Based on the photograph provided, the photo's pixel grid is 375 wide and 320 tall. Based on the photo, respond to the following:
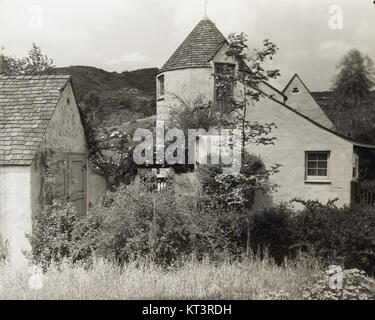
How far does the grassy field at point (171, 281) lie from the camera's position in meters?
6.38

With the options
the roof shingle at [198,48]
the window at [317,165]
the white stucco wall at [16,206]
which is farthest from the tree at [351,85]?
the white stucco wall at [16,206]

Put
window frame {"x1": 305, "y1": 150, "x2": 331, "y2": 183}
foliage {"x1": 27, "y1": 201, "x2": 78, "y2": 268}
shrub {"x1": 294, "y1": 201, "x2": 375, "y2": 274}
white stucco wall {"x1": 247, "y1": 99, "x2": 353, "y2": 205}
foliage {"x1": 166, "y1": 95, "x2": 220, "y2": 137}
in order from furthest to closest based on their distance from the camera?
foliage {"x1": 166, "y1": 95, "x2": 220, "y2": 137}, window frame {"x1": 305, "y1": 150, "x2": 331, "y2": 183}, white stucco wall {"x1": 247, "y1": 99, "x2": 353, "y2": 205}, foliage {"x1": 27, "y1": 201, "x2": 78, "y2": 268}, shrub {"x1": 294, "y1": 201, "x2": 375, "y2": 274}

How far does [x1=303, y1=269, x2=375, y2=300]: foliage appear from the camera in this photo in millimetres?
6023

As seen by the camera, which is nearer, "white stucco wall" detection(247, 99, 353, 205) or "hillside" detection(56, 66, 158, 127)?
"white stucco wall" detection(247, 99, 353, 205)

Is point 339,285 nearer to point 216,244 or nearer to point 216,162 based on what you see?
point 216,244

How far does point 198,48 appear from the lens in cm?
1941

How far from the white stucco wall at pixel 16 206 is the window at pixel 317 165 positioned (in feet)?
37.5

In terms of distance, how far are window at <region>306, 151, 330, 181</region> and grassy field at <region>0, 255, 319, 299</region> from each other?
886 cm

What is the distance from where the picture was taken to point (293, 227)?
777cm

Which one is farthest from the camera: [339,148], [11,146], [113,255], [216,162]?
[339,148]

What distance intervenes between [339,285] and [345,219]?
183cm

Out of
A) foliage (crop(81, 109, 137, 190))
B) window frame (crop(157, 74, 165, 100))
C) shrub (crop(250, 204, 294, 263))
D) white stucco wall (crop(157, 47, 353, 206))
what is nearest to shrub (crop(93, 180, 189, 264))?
shrub (crop(250, 204, 294, 263))

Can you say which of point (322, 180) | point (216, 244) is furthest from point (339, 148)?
point (216, 244)

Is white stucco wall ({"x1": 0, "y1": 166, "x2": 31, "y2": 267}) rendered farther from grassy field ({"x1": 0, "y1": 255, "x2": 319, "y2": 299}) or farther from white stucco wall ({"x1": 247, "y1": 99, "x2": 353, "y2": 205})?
white stucco wall ({"x1": 247, "y1": 99, "x2": 353, "y2": 205})
